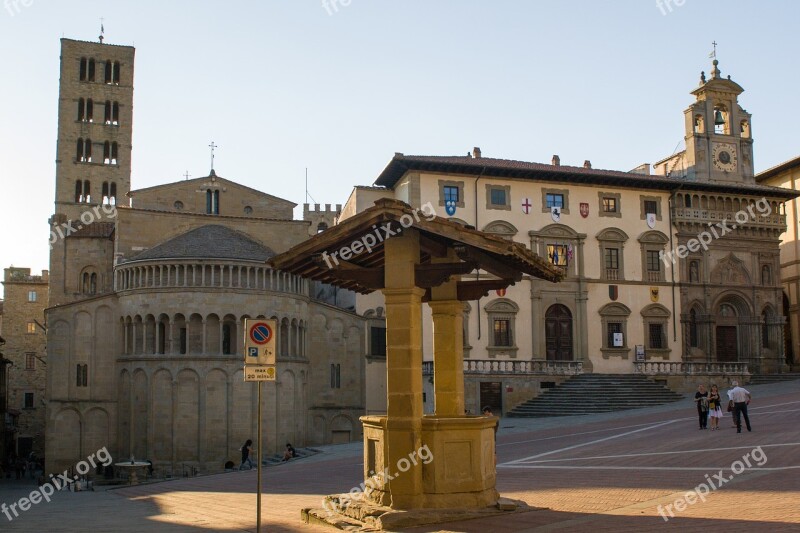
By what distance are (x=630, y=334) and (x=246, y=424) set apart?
2435 cm

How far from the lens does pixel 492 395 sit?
156 feet

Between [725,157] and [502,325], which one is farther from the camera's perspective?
[725,157]

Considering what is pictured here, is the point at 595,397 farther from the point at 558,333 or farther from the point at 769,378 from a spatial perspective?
the point at 769,378

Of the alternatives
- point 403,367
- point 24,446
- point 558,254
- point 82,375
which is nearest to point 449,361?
point 403,367

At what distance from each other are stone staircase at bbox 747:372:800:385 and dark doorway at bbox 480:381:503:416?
16.5m

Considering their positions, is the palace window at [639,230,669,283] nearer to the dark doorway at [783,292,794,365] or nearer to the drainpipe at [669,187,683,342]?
the drainpipe at [669,187,683,342]

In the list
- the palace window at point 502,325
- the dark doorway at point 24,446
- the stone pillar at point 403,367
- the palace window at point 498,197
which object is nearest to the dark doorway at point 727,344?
the palace window at point 502,325

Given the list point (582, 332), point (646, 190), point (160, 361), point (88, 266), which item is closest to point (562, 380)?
point (582, 332)

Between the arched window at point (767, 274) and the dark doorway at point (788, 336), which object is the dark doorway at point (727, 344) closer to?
the arched window at point (767, 274)

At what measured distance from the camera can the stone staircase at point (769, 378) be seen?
171 ft

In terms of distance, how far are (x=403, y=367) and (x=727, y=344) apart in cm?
4652

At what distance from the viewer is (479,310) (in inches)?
1987

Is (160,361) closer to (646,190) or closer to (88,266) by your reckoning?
(88,266)

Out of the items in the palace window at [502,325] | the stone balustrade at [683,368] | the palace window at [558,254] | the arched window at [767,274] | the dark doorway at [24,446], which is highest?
the palace window at [558,254]
